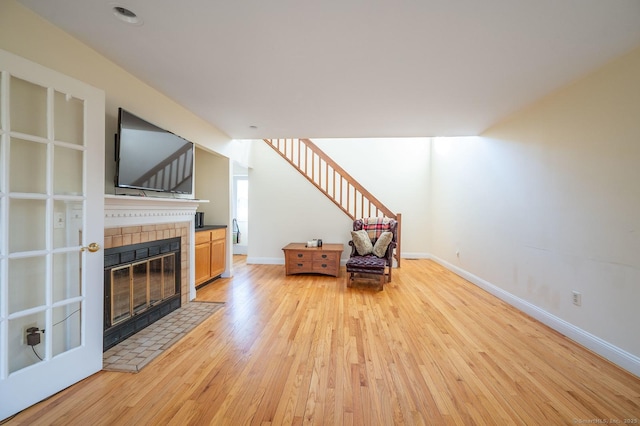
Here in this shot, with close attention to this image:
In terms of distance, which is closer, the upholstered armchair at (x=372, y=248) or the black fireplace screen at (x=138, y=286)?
the black fireplace screen at (x=138, y=286)

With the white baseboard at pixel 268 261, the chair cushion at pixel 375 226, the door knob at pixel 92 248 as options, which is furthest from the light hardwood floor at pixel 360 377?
the white baseboard at pixel 268 261

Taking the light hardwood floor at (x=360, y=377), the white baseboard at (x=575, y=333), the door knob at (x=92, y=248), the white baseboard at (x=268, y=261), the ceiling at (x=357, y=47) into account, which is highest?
the ceiling at (x=357, y=47)

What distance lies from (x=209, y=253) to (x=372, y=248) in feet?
8.72

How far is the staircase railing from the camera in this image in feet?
17.7

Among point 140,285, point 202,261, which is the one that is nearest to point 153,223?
point 140,285

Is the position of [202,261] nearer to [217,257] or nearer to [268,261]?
[217,257]

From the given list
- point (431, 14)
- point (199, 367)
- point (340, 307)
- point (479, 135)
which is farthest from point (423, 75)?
point (199, 367)

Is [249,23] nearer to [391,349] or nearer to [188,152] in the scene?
[188,152]

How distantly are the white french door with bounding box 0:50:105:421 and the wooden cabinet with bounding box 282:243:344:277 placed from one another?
2996 millimetres

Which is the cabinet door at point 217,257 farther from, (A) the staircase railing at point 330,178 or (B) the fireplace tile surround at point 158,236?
(A) the staircase railing at point 330,178

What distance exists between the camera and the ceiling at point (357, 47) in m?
1.56

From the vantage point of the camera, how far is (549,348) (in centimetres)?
228

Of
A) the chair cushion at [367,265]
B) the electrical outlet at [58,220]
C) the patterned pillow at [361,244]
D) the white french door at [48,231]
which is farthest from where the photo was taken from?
the patterned pillow at [361,244]

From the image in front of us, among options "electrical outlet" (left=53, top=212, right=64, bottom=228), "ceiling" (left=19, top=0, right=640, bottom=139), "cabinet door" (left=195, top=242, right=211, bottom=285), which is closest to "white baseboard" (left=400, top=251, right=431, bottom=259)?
"ceiling" (left=19, top=0, right=640, bottom=139)
